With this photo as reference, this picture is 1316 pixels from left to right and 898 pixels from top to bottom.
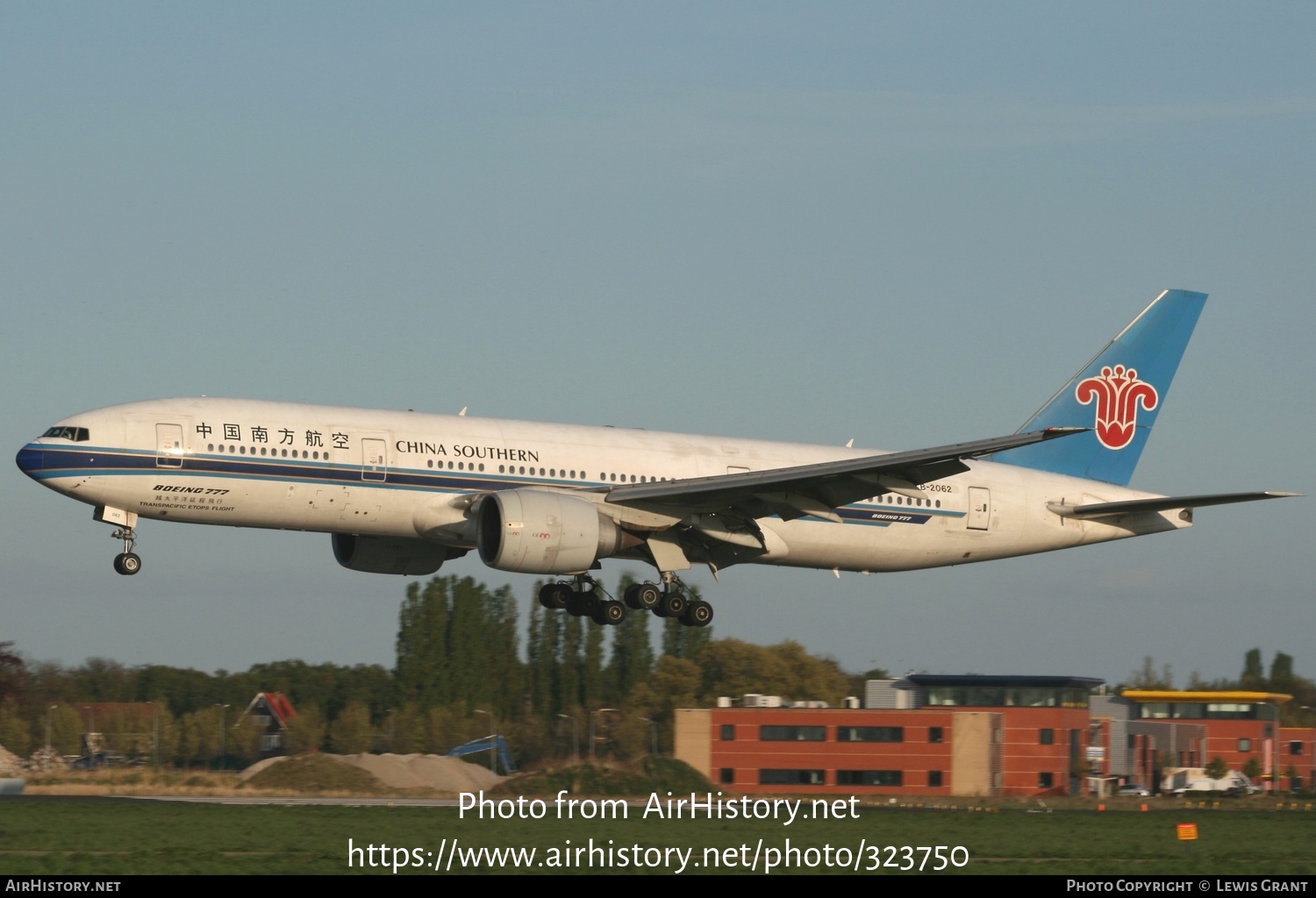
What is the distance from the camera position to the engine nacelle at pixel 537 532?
35969mm

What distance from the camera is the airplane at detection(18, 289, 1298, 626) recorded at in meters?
35.5

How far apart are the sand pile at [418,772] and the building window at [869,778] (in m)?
15.5

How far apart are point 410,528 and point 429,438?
80.5 inches

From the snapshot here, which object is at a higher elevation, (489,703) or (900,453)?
(900,453)

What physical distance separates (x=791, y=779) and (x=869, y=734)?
3532mm

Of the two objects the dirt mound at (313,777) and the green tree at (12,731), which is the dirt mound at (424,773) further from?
the green tree at (12,731)

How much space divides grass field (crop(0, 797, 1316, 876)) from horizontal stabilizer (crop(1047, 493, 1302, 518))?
25.1ft

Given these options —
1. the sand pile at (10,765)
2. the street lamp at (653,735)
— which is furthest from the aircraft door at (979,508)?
the sand pile at (10,765)

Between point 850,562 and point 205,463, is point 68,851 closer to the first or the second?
point 205,463

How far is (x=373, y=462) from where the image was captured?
120ft

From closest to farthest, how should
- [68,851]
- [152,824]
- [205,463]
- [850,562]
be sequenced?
[68,851] → [152,824] → [205,463] → [850,562]

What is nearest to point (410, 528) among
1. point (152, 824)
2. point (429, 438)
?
point (429, 438)

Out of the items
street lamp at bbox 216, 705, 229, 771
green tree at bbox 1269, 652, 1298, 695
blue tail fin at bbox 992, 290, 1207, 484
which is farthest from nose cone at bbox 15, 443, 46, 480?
green tree at bbox 1269, 652, 1298, 695
